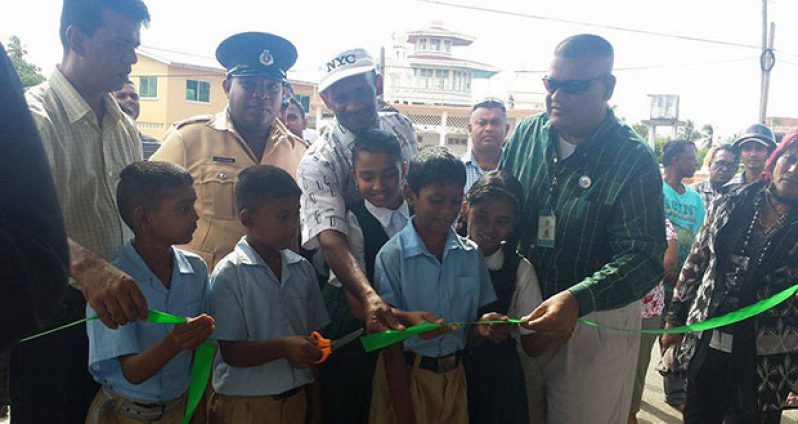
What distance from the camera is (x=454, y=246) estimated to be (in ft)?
8.48

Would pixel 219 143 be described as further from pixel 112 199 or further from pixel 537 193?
pixel 537 193

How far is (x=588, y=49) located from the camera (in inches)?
105

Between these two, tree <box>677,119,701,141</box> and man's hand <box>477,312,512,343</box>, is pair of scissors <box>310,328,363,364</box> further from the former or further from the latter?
tree <box>677,119,701,141</box>

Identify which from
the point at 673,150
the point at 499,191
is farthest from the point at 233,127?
the point at 673,150

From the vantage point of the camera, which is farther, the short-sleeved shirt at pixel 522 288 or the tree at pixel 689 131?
the tree at pixel 689 131

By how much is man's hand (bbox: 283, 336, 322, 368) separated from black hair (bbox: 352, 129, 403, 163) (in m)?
0.93

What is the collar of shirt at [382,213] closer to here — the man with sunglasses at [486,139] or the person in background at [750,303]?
the person in background at [750,303]

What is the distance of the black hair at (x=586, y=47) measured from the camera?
2.66 metres

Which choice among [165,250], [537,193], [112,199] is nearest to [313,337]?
[165,250]

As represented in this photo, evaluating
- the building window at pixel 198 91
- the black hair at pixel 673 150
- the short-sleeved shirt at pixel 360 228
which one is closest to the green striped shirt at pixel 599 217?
the short-sleeved shirt at pixel 360 228

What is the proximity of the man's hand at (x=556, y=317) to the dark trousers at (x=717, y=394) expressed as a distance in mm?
1594

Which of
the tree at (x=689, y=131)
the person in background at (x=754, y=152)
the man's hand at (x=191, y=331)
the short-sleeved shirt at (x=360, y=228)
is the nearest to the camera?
the man's hand at (x=191, y=331)

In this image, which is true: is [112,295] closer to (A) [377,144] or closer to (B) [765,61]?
(A) [377,144]

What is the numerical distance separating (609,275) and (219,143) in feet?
6.98
